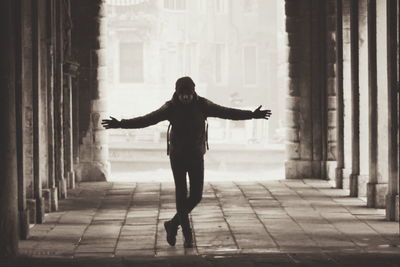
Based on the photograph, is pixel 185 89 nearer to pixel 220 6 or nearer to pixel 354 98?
pixel 354 98

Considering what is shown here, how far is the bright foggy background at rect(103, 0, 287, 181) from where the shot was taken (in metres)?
46.0

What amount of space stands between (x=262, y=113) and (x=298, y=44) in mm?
9205

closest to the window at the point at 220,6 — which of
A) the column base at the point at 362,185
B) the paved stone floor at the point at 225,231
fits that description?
the paved stone floor at the point at 225,231

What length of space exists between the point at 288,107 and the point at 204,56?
99.8 feet

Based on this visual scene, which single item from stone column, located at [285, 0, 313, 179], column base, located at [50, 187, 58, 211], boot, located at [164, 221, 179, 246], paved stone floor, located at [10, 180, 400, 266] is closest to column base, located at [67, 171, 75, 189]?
paved stone floor, located at [10, 180, 400, 266]

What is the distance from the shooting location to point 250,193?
15078 millimetres

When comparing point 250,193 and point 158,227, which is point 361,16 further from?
point 158,227

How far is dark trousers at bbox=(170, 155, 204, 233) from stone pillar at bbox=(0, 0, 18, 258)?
151cm

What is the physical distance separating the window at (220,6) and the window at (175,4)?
169 centimetres

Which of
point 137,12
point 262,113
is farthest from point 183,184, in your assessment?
point 137,12

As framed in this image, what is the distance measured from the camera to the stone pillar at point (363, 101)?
1435cm

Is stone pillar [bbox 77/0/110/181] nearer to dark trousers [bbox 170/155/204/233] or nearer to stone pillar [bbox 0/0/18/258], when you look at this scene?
dark trousers [bbox 170/155/204/233]

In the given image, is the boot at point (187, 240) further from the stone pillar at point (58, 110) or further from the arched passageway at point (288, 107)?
the stone pillar at point (58, 110)

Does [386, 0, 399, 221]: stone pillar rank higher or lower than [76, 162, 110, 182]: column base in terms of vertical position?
higher
